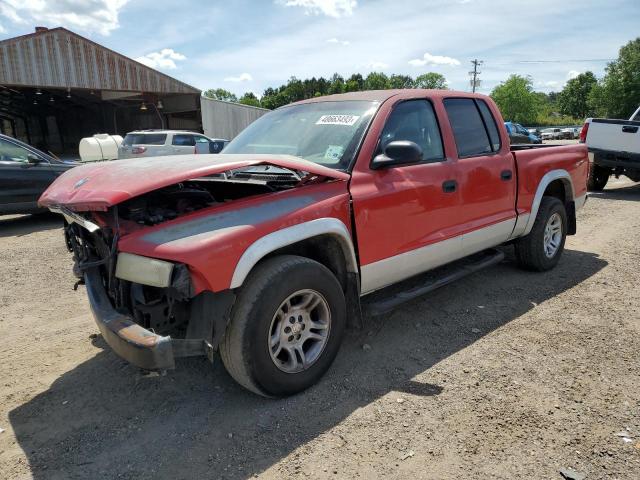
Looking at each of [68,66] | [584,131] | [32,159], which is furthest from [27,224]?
[68,66]

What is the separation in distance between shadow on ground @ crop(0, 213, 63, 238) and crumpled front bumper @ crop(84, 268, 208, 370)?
20.7 ft

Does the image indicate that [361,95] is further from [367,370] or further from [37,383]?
[37,383]

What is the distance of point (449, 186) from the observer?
379 centimetres

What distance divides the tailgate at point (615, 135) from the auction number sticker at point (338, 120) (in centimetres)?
900

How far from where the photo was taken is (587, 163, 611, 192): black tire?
11.2 m

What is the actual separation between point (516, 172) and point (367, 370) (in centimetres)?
260

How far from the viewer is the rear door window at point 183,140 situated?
15906 millimetres

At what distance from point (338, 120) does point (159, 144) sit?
13.3 m

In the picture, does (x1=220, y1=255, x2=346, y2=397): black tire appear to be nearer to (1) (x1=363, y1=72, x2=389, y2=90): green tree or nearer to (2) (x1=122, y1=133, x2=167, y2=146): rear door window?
(2) (x1=122, y1=133, x2=167, y2=146): rear door window

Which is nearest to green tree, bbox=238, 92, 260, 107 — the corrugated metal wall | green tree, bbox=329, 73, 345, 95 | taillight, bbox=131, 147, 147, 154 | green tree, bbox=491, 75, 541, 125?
green tree, bbox=329, 73, 345, 95

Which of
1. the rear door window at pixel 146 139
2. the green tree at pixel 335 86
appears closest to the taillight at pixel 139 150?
the rear door window at pixel 146 139

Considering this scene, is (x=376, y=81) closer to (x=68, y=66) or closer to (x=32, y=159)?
(x=68, y=66)

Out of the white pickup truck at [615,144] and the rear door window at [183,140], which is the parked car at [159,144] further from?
the white pickup truck at [615,144]

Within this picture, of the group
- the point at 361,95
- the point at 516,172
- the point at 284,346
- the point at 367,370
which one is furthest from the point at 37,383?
the point at 516,172
